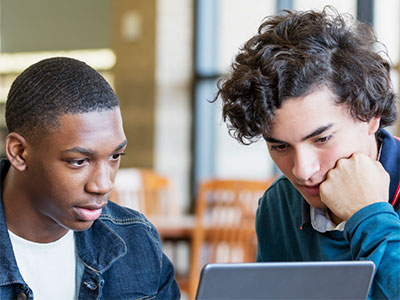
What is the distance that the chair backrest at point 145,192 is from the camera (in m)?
3.39

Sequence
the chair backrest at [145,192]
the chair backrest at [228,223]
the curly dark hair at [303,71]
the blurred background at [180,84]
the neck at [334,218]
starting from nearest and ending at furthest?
the curly dark hair at [303,71] < the neck at [334,218] < the chair backrest at [228,223] < the chair backrest at [145,192] < the blurred background at [180,84]

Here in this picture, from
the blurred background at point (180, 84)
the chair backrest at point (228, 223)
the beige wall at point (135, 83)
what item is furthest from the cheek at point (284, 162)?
the beige wall at point (135, 83)

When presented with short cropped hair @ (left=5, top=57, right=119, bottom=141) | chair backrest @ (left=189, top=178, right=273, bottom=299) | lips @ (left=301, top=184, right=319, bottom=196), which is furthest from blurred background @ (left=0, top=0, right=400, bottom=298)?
short cropped hair @ (left=5, top=57, right=119, bottom=141)

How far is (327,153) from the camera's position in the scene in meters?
1.25

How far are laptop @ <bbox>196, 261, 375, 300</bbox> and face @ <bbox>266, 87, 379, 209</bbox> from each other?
0.31 m

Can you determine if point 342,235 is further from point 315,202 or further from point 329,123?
point 329,123

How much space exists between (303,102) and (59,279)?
1.90 ft

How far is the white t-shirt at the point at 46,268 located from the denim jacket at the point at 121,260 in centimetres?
2

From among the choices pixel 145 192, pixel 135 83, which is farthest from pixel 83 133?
pixel 135 83

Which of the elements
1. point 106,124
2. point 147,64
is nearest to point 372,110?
point 106,124

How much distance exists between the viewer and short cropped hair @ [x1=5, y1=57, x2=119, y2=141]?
122cm

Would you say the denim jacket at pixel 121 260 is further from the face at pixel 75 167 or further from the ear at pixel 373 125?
the ear at pixel 373 125

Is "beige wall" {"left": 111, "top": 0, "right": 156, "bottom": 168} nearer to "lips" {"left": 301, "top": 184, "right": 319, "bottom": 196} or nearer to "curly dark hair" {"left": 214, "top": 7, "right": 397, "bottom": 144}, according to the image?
"curly dark hair" {"left": 214, "top": 7, "right": 397, "bottom": 144}

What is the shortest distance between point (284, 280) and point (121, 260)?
56 centimetres
